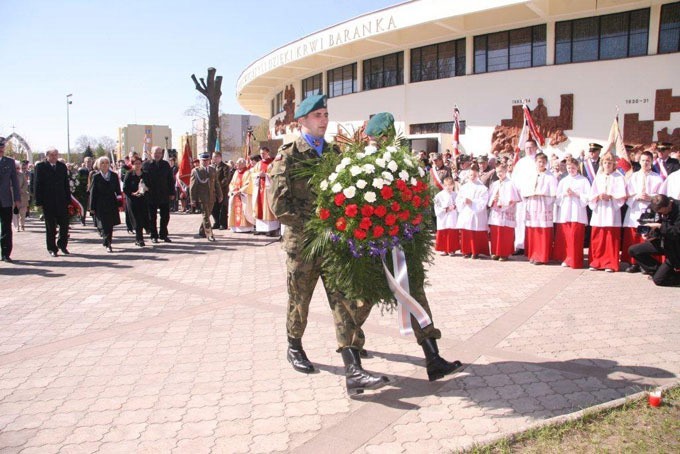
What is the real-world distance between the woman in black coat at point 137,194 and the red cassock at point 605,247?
31.5 feet

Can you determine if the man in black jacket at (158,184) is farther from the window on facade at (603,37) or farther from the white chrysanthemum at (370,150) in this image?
the window on facade at (603,37)

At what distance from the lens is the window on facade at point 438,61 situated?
70.8 feet

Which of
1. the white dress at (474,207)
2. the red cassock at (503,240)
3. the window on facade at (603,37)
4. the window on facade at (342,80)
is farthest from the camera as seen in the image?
the window on facade at (342,80)

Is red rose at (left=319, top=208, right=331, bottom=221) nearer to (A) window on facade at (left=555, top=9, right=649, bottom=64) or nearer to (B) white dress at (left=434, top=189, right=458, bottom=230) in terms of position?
(B) white dress at (left=434, top=189, right=458, bottom=230)

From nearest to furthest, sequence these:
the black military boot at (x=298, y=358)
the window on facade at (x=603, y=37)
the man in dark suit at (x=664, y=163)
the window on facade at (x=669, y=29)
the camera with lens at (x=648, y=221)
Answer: the black military boot at (x=298, y=358) → the camera with lens at (x=648, y=221) → the man in dark suit at (x=664, y=163) → the window on facade at (x=669, y=29) → the window on facade at (x=603, y=37)

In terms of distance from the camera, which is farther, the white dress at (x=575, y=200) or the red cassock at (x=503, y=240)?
the red cassock at (x=503, y=240)

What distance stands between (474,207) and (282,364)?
6586 millimetres

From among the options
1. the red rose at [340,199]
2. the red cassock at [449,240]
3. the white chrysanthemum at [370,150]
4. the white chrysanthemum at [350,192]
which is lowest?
the red cassock at [449,240]

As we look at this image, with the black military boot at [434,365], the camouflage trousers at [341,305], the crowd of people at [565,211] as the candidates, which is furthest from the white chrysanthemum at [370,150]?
the crowd of people at [565,211]

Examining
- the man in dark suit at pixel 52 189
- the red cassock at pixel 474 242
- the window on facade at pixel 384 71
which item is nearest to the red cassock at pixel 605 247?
the red cassock at pixel 474 242

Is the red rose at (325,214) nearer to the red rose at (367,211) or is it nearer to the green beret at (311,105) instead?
the red rose at (367,211)

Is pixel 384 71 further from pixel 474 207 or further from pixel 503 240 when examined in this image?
pixel 503 240

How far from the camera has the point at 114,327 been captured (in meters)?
6.26

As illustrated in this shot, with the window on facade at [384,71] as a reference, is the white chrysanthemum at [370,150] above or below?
below
